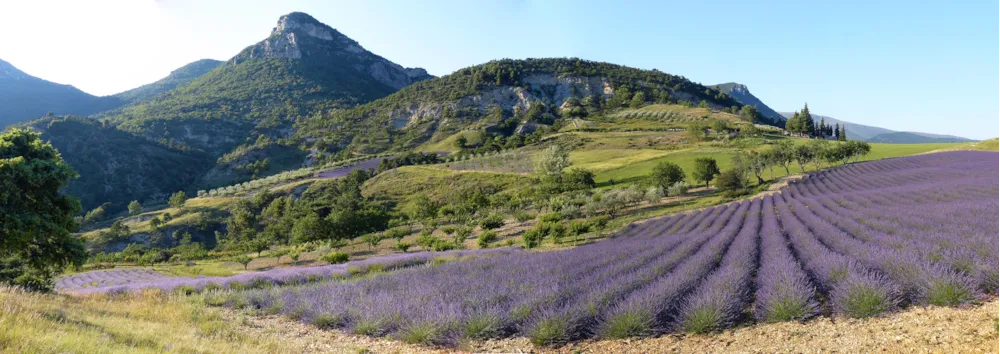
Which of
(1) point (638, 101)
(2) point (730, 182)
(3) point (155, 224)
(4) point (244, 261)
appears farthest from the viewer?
(1) point (638, 101)

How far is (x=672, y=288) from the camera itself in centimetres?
781

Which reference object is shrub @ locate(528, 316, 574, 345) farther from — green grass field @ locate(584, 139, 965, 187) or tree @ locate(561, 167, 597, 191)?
green grass field @ locate(584, 139, 965, 187)

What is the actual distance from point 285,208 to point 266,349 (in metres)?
70.7

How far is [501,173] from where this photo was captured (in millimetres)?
75375

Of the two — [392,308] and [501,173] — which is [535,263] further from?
[501,173]

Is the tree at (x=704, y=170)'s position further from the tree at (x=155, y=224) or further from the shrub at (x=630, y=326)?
the tree at (x=155, y=224)

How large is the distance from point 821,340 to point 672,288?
2.60 meters

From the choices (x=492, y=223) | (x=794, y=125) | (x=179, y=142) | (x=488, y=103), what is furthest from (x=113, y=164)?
(x=794, y=125)


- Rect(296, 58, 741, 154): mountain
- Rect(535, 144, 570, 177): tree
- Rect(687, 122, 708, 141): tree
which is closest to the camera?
Rect(535, 144, 570, 177): tree

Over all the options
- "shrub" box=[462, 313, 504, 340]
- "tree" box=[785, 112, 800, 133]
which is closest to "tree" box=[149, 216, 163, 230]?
"shrub" box=[462, 313, 504, 340]

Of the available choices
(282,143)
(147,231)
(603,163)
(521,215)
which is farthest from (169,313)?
(282,143)

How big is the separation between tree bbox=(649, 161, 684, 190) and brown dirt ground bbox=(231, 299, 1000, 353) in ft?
131

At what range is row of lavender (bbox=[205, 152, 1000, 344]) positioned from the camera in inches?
250

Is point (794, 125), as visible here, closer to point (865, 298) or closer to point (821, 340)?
point (865, 298)
